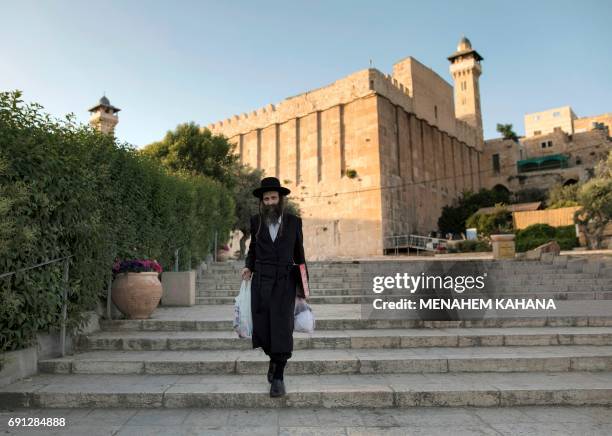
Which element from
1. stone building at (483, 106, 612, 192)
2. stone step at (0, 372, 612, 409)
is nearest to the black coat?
stone step at (0, 372, 612, 409)

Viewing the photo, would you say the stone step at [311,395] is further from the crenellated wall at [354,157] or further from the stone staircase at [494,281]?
the crenellated wall at [354,157]

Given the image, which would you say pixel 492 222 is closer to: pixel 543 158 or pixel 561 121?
pixel 543 158

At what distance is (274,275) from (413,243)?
28688 millimetres

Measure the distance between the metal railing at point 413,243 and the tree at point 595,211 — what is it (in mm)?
8069

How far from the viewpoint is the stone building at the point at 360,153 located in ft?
102

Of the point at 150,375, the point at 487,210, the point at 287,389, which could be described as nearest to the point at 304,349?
the point at 287,389

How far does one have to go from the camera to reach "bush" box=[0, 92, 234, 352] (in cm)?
422

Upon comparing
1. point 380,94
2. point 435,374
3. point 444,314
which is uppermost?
point 380,94

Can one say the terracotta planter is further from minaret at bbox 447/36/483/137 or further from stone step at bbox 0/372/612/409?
minaret at bbox 447/36/483/137

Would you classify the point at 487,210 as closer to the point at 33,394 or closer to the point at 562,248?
the point at 562,248

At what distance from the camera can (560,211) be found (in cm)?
2975

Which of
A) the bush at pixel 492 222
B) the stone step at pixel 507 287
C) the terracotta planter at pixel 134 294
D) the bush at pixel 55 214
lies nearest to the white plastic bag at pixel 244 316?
the bush at pixel 55 214

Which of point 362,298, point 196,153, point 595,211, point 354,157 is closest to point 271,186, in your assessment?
point 362,298

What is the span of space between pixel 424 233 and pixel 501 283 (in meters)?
25.3
